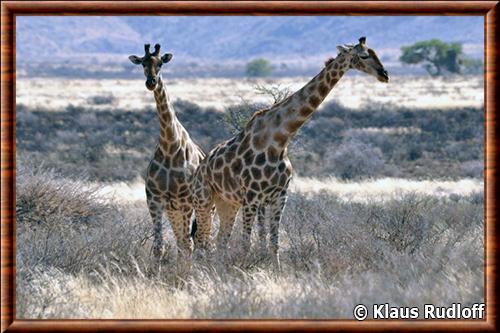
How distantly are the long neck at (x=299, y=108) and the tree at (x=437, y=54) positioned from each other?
82.1m

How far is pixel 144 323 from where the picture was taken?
21.9 ft

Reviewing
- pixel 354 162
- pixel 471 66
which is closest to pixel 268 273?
pixel 354 162

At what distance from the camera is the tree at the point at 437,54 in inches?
3584

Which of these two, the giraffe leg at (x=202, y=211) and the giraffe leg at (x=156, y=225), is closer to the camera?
the giraffe leg at (x=156, y=225)

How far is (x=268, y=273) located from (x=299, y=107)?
1692 mm

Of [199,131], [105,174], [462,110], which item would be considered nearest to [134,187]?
[105,174]

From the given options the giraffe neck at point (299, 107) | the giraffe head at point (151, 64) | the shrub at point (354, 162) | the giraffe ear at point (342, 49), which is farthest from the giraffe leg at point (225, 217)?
the shrub at point (354, 162)

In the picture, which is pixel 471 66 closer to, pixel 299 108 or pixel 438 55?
pixel 438 55

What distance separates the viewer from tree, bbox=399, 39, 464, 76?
3584 inches

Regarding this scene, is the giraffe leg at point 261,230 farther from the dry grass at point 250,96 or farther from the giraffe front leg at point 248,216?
the dry grass at point 250,96

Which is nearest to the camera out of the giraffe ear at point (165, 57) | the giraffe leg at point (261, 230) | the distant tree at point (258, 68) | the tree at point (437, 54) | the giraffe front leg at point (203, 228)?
the giraffe leg at point (261, 230)

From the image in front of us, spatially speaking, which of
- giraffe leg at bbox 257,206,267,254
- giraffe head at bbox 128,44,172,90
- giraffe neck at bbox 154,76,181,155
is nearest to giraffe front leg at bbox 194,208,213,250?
giraffe neck at bbox 154,76,181,155

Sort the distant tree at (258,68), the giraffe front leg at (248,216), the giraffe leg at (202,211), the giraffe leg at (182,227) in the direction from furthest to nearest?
1. the distant tree at (258,68)
2. the giraffe leg at (182,227)
3. the giraffe leg at (202,211)
4. the giraffe front leg at (248,216)

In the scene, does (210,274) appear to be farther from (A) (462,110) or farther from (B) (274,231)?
(A) (462,110)
